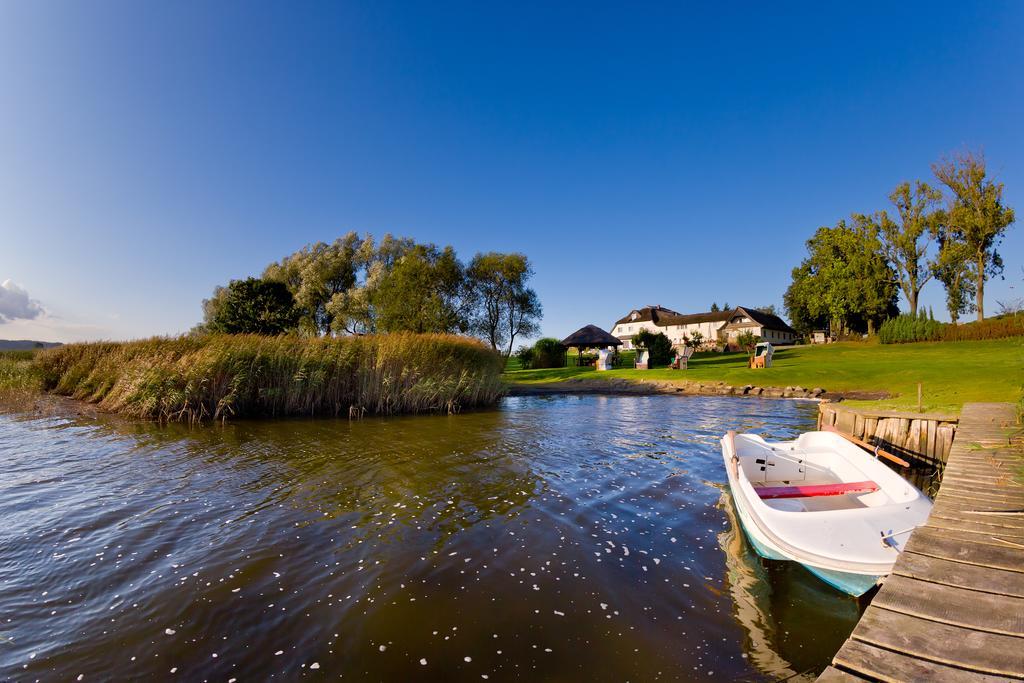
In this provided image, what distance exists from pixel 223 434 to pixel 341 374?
15.8ft

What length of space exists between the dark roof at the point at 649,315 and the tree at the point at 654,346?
156 feet

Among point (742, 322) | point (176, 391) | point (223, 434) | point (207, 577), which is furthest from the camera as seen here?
point (742, 322)

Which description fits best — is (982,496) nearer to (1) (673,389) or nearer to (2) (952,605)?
(2) (952,605)

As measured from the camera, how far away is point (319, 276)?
50094 millimetres

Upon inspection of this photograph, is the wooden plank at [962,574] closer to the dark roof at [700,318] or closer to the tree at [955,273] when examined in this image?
the tree at [955,273]

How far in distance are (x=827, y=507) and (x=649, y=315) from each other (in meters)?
87.5

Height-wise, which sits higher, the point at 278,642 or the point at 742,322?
the point at 742,322

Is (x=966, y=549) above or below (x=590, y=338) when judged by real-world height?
below

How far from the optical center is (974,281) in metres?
41.5

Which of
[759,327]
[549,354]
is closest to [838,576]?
[549,354]

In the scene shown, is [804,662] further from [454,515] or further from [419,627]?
[454,515]

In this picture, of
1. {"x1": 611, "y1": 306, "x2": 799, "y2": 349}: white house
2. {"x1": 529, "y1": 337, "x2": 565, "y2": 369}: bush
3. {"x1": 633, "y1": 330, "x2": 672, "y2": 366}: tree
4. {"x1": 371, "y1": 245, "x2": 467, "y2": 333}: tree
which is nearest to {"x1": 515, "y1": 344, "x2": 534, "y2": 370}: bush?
{"x1": 529, "y1": 337, "x2": 565, "y2": 369}: bush

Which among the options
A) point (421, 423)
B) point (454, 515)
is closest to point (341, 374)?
point (421, 423)

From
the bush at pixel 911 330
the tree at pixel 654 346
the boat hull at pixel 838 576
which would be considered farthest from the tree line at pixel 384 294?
the boat hull at pixel 838 576
